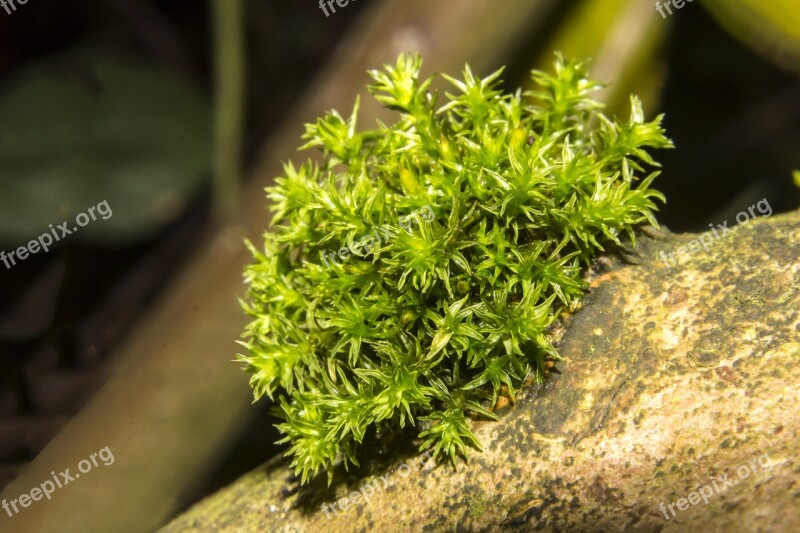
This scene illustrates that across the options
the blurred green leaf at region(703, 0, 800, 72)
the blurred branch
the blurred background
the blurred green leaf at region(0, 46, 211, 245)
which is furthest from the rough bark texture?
the blurred green leaf at region(0, 46, 211, 245)

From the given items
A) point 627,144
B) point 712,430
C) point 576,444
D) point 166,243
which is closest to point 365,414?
point 576,444

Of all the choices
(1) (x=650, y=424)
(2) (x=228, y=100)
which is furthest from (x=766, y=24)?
(2) (x=228, y=100)

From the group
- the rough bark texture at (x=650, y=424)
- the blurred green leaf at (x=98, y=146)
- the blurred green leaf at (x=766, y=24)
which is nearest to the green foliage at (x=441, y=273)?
the rough bark texture at (x=650, y=424)

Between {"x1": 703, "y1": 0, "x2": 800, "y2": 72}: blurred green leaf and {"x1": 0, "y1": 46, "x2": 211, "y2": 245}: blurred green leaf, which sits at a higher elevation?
{"x1": 0, "y1": 46, "x2": 211, "y2": 245}: blurred green leaf

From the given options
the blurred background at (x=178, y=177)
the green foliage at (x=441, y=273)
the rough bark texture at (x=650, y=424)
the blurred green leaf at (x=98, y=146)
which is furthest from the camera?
the blurred green leaf at (x=98, y=146)

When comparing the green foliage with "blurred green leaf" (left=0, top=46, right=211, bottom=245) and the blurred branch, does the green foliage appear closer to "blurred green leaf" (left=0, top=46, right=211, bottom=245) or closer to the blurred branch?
the blurred branch

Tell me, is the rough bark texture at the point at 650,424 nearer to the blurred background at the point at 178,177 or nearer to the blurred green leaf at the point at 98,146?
the blurred background at the point at 178,177
